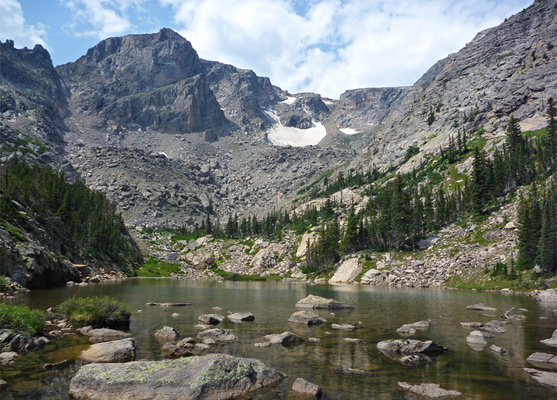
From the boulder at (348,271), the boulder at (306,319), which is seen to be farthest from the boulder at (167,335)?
the boulder at (348,271)

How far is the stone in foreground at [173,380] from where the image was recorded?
12.8 m

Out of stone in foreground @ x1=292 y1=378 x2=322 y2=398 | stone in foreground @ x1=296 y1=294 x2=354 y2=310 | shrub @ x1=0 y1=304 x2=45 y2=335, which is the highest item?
shrub @ x1=0 y1=304 x2=45 y2=335

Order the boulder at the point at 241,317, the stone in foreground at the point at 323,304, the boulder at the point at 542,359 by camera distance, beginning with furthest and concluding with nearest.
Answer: the stone in foreground at the point at 323,304 → the boulder at the point at 241,317 → the boulder at the point at 542,359

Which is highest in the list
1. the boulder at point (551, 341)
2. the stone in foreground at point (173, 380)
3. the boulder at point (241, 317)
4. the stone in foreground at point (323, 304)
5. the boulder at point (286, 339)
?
the stone in foreground at point (173, 380)

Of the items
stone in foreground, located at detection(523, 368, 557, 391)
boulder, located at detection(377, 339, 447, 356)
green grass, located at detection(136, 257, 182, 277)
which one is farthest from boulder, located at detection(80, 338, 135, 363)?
green grass, located at detection(136, 257, 182, 277)

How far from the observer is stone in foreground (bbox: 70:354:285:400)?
12758mm

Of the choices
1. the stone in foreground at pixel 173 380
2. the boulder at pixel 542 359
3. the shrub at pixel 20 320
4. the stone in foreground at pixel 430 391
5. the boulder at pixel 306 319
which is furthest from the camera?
the boulder at pixel 306 319

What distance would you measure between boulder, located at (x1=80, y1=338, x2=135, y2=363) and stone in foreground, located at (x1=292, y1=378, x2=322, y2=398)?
9.08m

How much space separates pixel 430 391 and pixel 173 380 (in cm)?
1043

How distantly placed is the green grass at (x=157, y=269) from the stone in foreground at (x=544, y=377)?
350ft

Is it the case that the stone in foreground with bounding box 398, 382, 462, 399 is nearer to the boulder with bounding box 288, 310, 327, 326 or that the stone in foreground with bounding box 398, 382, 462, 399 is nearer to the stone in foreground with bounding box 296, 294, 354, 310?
the boulder with bounding box 288, 310, 327, 326

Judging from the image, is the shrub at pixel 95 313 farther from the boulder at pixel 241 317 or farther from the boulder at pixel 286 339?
the boulder at pixel 286 339

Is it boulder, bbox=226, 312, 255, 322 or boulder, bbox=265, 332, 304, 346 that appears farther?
boulder, bbox=226, 312, 255, 322

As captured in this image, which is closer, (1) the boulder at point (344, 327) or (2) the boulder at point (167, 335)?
(2) the boulder at point (167, 335)
